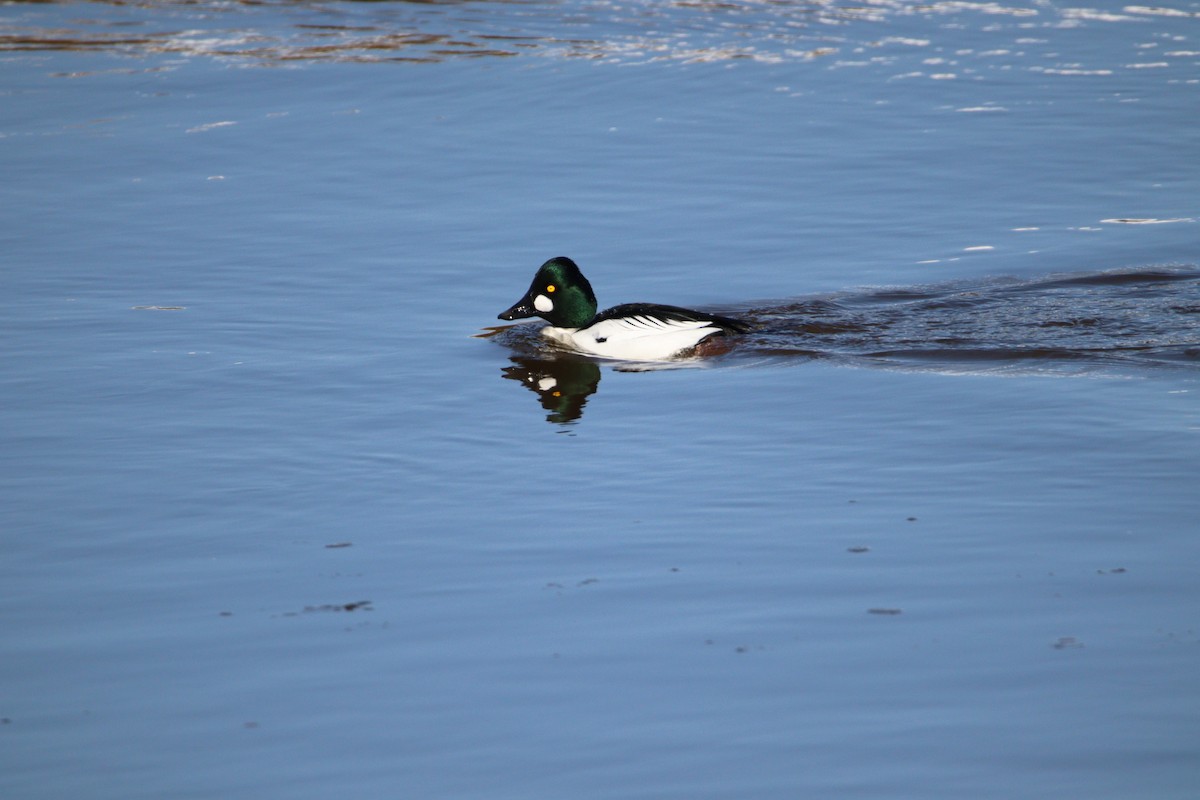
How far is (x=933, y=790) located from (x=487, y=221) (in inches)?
377

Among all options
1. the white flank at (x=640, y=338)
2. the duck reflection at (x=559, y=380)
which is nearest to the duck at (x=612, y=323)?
the white flank at (x=640, y=338)

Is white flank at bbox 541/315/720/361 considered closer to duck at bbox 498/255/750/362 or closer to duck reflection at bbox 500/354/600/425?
duck at bbox 498/255/750/362

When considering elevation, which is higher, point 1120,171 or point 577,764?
point 1120,171

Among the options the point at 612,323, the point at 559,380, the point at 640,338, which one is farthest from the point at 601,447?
the point at 612,323

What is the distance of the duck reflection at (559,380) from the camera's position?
9031 mm

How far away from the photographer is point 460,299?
11312 mm

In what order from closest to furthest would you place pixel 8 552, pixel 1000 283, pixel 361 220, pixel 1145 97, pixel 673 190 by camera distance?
pixel 8 552 < pixel 1000 283 < pixel 361 220 < pixel 673 190 < pixel 1145 97

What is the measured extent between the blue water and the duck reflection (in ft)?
0.22

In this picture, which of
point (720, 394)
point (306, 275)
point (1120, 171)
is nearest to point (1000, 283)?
point (720, 394)

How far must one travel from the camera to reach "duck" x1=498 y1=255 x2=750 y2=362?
9.92 m

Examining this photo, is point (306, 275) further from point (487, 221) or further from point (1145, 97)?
point (1145, 97)

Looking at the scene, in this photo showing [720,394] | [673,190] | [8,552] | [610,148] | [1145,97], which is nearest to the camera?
[8,552]

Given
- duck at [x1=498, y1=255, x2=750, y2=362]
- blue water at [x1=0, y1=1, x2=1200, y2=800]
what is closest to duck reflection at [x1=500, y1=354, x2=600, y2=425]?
blue water at [x1=0, y1=1, x2=1200, y2=800]

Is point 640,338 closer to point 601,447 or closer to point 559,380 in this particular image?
point 559,380
